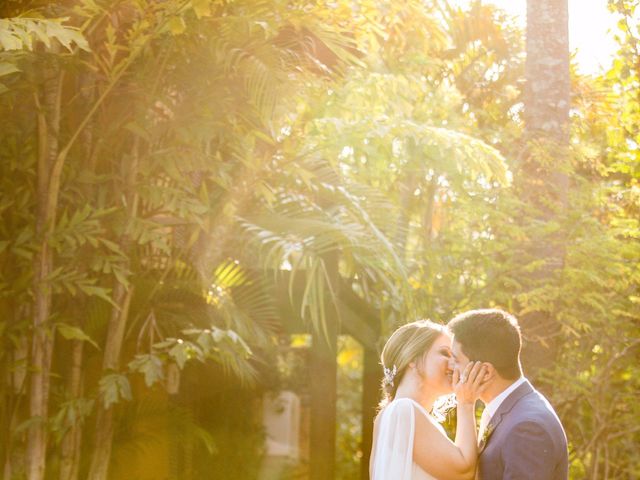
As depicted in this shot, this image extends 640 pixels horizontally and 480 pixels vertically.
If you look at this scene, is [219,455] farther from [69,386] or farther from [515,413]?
[515,413]

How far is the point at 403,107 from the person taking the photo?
11930 millimetres

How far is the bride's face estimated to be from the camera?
4742 millimetres

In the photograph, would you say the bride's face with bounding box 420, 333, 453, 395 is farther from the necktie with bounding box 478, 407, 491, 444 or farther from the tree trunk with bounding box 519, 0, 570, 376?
the tree trunk with bounding box 519, 0, 570, 376

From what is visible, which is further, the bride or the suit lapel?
the bride

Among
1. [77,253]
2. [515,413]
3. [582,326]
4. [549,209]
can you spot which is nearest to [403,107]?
[549,209]

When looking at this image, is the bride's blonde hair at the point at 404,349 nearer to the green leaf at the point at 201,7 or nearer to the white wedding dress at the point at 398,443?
the white wedding dress at the point at 398,443

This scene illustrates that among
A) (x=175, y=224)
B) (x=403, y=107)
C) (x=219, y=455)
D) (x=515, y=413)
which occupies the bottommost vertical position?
(x=219, y=455)

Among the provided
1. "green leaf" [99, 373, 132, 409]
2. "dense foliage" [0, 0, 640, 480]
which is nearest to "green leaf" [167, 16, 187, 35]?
"dense foliage" [0, 0, 640, 480]

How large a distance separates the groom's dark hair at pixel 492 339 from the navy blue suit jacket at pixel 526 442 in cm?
11

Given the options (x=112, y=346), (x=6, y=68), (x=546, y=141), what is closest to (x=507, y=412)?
(x=6, y=68)

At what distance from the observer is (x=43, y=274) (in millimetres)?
7309

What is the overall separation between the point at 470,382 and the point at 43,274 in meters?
3.99

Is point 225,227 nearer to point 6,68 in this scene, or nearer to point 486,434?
point 6,68

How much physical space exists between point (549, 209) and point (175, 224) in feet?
13.8
